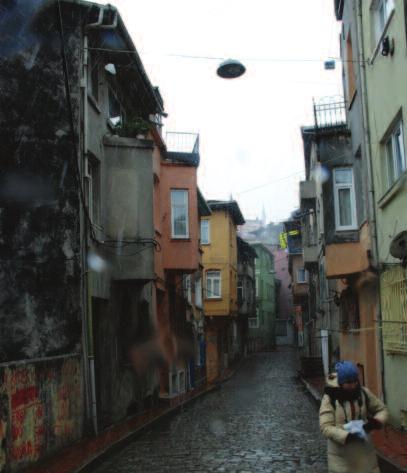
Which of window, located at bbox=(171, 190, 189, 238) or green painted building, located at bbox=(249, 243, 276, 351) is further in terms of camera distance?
green painted building, located at bbox=(249, 243, 276, 351)

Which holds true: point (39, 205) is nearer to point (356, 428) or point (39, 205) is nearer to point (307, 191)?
point (356, 428)

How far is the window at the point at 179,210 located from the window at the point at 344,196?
642 cm

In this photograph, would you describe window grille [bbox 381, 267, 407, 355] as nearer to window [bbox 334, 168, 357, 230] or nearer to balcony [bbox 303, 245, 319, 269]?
window [bbox 334, 168, 357, 230]

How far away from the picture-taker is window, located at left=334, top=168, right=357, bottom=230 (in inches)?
648

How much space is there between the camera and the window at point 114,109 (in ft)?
54.4

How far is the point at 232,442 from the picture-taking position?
39.0ft

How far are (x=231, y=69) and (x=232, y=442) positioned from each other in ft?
22.8

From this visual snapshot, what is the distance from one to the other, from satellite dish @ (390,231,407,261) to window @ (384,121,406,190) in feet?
5.09

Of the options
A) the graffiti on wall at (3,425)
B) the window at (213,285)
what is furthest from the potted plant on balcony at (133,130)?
the window at (213,285)

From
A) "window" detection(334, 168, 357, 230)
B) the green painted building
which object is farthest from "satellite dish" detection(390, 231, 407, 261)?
the green painted building

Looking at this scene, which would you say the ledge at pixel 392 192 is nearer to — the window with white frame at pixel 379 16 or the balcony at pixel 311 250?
the window with white frame at pixel 379 16

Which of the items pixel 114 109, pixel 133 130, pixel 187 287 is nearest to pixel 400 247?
pixel 133 130

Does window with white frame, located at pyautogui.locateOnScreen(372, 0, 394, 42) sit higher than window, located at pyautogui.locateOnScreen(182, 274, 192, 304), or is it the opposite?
window with white frame, located at pyautogui.locateOnScreen(372, 0, 394, 42)

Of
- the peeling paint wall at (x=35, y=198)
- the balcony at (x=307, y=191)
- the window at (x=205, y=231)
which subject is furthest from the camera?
the window at (x=205, y=231)
